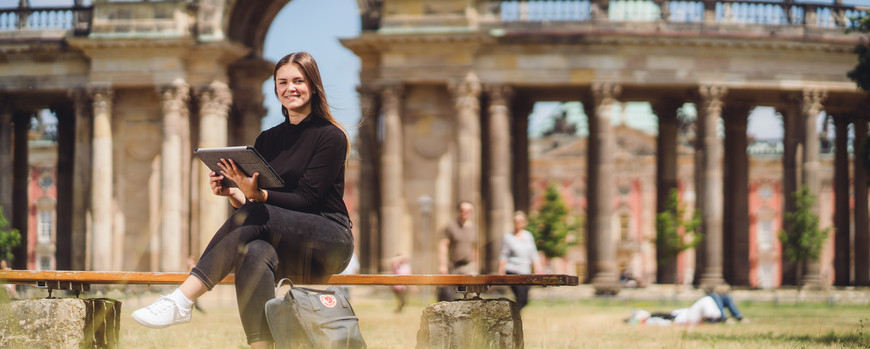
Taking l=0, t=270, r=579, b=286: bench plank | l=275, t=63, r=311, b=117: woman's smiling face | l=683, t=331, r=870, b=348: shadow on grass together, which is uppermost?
l=275, t=63, r=311, b=117: woman's smiling face

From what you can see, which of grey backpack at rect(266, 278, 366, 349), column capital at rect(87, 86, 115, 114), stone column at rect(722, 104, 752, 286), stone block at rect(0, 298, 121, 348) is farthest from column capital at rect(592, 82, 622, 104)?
grey backpack at rect(266, 278, 366, 349)

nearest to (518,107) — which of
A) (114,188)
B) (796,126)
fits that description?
(796,126)

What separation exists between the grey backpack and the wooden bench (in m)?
0.91

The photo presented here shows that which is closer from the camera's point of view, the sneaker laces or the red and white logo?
the red and white logo

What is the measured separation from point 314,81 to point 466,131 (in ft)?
107

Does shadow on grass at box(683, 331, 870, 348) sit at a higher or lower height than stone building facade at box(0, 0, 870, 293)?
lower

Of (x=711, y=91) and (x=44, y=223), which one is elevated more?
(x=711, y=91)

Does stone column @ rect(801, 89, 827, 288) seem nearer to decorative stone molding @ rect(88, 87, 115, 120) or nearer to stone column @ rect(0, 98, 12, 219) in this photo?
decorative stone molding @ rect(88, 87, 115, 120)

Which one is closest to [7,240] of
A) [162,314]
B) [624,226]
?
[162,314]

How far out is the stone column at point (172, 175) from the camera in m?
44.0

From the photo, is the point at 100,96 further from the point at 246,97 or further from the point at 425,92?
the point at 425,92

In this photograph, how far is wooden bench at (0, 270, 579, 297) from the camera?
9969 mm

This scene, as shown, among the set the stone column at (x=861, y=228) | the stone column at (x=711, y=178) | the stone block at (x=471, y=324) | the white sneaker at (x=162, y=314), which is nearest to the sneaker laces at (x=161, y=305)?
the white sneaker at (x=162, y=314)

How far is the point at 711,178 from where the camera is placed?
4397 centimetres
